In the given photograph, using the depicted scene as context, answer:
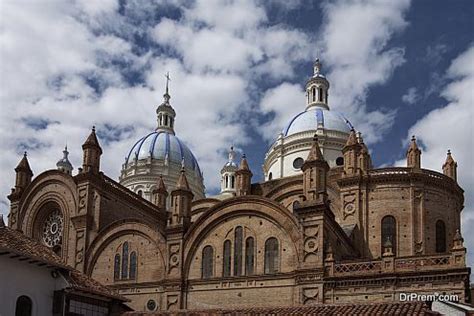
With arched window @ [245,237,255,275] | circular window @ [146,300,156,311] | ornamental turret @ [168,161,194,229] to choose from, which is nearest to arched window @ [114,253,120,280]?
circular window @ [146,300,156,311]

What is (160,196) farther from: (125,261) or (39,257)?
(39,257)

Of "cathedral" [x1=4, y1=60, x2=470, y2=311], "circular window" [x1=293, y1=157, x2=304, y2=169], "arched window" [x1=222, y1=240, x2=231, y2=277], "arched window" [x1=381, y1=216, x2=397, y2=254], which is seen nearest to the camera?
"cathedral" [x1=4, y1=60, x2=470, y2=311]

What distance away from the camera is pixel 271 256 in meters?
42.9

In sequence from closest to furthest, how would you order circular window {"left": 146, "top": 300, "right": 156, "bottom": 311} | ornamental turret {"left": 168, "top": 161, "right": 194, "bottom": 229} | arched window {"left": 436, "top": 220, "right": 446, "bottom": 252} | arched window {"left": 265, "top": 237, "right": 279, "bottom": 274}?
arched window {"left": 265, "top": 237, "right": 279, "bottom": 274}
circular window {"left": 146, "top": 300, "right": 156, "bottom": 311}
ornamental turret {"left": 168, "top": 161, "right": 194, "bottom": 229}
arched window {"left": 436, "top": 220, "right": 446, "bottom": 252}

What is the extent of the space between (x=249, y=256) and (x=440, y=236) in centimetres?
1447

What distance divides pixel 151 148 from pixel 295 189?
3062 centimetres

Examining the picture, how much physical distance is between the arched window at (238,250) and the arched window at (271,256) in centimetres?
195

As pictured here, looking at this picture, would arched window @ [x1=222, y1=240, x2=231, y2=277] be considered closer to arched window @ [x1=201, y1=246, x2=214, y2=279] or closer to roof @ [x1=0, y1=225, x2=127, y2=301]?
arched window @ [x1=201, y1=246, x2=214, y2=279]

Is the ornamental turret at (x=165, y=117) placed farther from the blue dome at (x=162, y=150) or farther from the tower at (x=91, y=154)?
the tower at (x=91, y=154)

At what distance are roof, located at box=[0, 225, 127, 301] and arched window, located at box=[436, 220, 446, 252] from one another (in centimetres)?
2576

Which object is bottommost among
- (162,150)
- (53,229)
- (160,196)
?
(53,229)

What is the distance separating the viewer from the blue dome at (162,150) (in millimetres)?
80188

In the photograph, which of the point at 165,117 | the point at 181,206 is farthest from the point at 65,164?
the point at 181,206

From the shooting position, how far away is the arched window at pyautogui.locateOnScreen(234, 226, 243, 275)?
1729 inches
